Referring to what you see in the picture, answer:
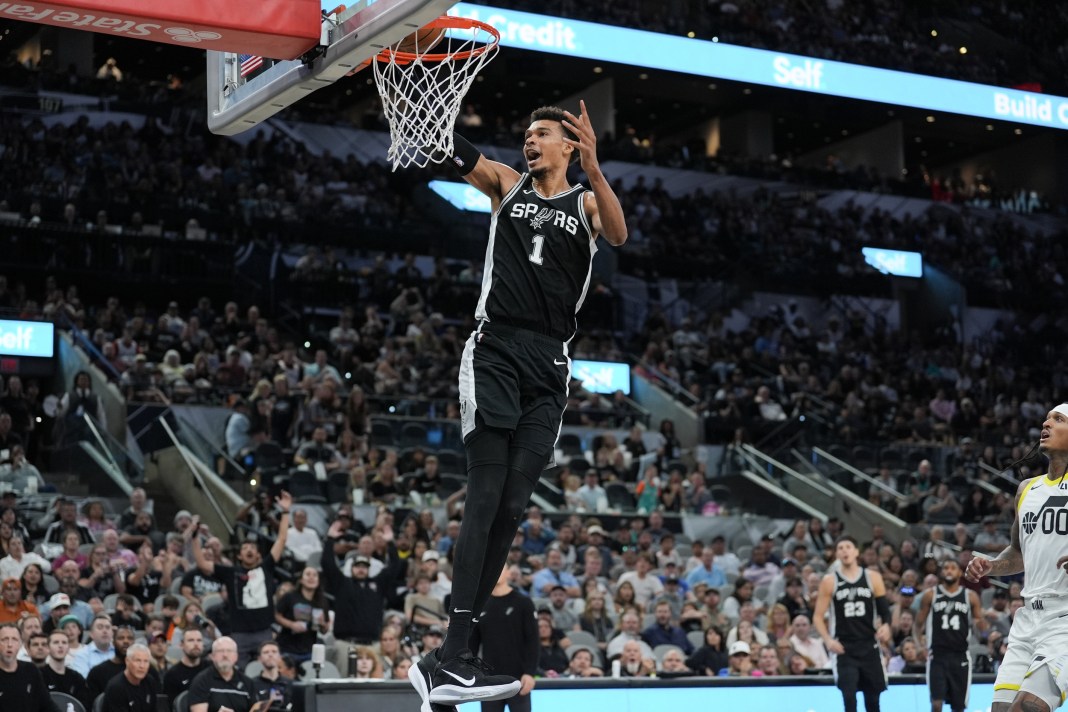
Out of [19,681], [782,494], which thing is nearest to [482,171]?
[19,681]

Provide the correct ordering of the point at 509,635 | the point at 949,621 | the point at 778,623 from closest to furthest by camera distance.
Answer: the point at 509,635 < the point at 949,621 < the point at 778,623

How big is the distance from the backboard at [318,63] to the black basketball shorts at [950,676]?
8994mm

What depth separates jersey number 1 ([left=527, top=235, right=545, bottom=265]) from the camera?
18.5 ft

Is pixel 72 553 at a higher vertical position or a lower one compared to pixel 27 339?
lower

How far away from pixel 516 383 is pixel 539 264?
19.9 inches

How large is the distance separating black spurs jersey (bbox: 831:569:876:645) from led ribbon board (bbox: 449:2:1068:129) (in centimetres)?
1513

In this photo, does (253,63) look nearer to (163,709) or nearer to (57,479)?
(163,709)

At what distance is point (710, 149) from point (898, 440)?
14112mm

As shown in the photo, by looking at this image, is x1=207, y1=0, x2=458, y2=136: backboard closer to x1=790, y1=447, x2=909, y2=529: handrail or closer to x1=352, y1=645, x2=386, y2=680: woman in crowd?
x1=352, y1=645, x2=386, y2=680: woman in crowd

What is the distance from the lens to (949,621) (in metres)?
13.1

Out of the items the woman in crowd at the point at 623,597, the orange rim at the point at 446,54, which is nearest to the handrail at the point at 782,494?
the woman in crowd at the point at 623,597

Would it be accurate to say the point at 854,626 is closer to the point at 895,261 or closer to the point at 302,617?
the point at 302,617

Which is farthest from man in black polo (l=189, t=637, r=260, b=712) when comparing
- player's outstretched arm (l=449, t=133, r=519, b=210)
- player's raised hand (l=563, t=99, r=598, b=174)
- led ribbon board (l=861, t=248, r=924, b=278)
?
led ribbon board (l=861, t=248, r=924, b=278)

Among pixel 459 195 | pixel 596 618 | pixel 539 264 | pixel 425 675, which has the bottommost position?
pixel 596 618
